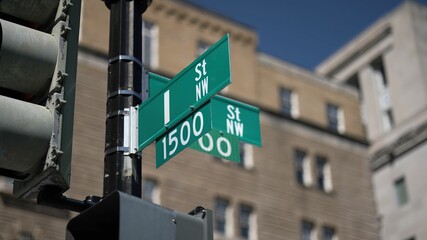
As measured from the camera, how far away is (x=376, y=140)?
224ft

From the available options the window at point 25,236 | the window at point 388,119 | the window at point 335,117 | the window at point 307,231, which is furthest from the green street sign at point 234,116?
the window at point 388,119

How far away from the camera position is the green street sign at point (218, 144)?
24.8 feet

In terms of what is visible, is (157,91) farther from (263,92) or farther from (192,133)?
(263,92)

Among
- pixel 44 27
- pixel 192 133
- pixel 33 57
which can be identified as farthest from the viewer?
pixel 192 133

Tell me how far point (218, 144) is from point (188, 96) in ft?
2.62

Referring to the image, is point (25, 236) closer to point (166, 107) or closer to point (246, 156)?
point (246, 156)

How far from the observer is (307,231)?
4306cm

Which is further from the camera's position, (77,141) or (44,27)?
(77,141)

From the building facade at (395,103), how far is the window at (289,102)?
58.5 feet

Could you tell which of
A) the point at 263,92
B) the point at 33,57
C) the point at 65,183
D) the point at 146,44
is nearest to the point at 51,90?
the point at 33,57

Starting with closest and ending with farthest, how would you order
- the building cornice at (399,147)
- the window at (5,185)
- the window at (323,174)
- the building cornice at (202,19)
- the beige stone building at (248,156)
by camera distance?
1. the window at (5,185)
2. the beige stone building at (248,156)
3. the building cornice at (202,19)
4. the window at (323,174)
5. the building cornice at (399,147)

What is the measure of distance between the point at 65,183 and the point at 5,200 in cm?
2952

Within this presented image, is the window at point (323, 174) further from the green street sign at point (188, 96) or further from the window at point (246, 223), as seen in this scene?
the green street sign at point (188, 96)

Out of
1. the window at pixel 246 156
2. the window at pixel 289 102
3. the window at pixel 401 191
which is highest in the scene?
the window at pixel 401 191
